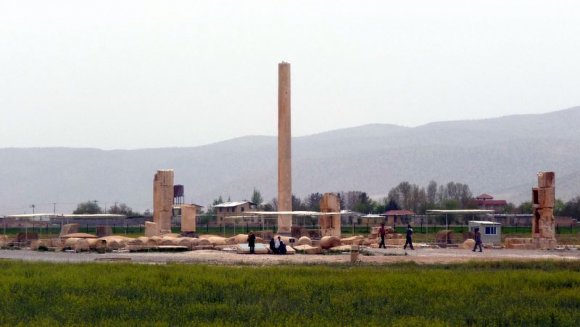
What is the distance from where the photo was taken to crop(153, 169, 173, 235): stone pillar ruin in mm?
56625

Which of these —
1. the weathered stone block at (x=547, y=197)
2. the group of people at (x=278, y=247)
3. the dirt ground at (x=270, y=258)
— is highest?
the weathered stone block at (x=547, y=197)

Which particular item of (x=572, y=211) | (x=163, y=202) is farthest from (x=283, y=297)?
(x=572, y=211)

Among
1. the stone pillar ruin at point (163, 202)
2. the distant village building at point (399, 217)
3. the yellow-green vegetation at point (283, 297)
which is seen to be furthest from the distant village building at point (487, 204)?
the yellow-green vegetation at point (283, 297)

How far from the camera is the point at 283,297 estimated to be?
2070cm

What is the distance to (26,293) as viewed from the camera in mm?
21453

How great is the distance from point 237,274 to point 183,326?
28.8 ft

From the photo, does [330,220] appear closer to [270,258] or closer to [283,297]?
[270,258]

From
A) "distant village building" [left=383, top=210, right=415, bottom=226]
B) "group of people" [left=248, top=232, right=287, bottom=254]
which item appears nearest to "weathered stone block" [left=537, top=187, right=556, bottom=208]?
"group of people" [left=248, top=232, right=287, bottom=254]

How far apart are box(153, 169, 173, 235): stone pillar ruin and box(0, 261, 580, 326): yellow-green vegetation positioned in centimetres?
2905

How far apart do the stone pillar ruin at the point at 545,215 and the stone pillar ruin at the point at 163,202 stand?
19320 mm

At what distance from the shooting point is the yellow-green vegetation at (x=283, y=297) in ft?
57.8

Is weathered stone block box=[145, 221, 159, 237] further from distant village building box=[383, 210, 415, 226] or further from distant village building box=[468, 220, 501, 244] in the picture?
distant village building box=[383, 210, 415, 226]

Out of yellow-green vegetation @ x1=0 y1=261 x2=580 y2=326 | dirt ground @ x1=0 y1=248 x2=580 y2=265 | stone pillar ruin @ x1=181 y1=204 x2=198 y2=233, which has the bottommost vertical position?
yellow-green vegetation @ x1=0 y1=261 x2=580 y2=326

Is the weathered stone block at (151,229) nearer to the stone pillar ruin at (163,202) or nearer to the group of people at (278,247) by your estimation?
the stone pillar ruin at (163,202)
